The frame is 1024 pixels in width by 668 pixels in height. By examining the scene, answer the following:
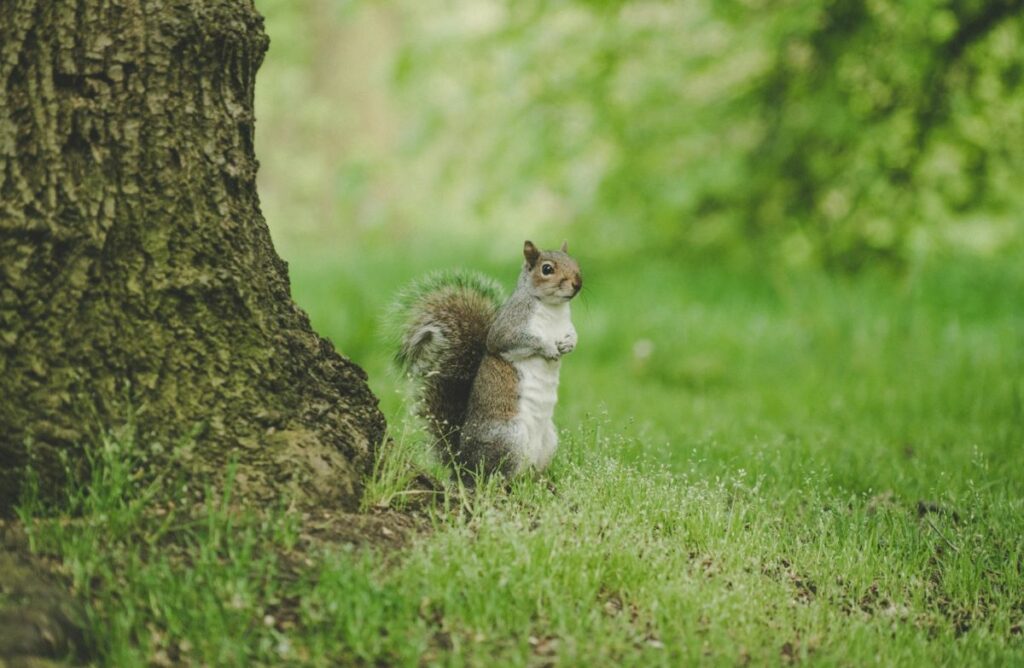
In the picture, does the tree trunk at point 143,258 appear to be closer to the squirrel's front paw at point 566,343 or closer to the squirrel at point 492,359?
the squirrel at point 492,359

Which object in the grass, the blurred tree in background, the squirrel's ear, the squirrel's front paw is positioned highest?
the blurred tree in background

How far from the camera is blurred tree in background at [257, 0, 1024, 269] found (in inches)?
287

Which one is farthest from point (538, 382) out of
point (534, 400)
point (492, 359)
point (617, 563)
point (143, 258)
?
point (143, 258)

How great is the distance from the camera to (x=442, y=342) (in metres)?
3.49

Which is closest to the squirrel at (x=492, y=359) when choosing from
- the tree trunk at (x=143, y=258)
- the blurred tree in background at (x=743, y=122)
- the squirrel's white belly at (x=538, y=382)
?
the squirrel's white belly at (x=538, y=382)

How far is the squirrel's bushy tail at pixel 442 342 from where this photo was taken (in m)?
3.50

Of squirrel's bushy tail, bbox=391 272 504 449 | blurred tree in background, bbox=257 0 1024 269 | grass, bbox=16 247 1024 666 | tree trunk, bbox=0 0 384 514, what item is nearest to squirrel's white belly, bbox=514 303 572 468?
grass, bbox=16 247 1024 666

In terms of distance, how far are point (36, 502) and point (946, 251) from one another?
7329 millimetres

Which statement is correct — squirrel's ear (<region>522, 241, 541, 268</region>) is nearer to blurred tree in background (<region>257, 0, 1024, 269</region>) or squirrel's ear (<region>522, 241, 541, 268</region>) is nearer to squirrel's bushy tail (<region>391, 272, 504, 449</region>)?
squirrel's bushy tail (<region>391, 272, 504, 449</region>)

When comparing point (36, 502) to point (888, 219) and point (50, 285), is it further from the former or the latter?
point (888, 219)

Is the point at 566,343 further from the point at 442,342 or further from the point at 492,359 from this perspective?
the point at 442,342

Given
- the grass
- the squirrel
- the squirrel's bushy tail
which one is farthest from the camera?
the squirrel's bushy tail

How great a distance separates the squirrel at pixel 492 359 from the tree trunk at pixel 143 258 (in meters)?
0.52

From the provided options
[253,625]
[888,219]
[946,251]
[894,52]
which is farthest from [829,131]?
[253,625]
